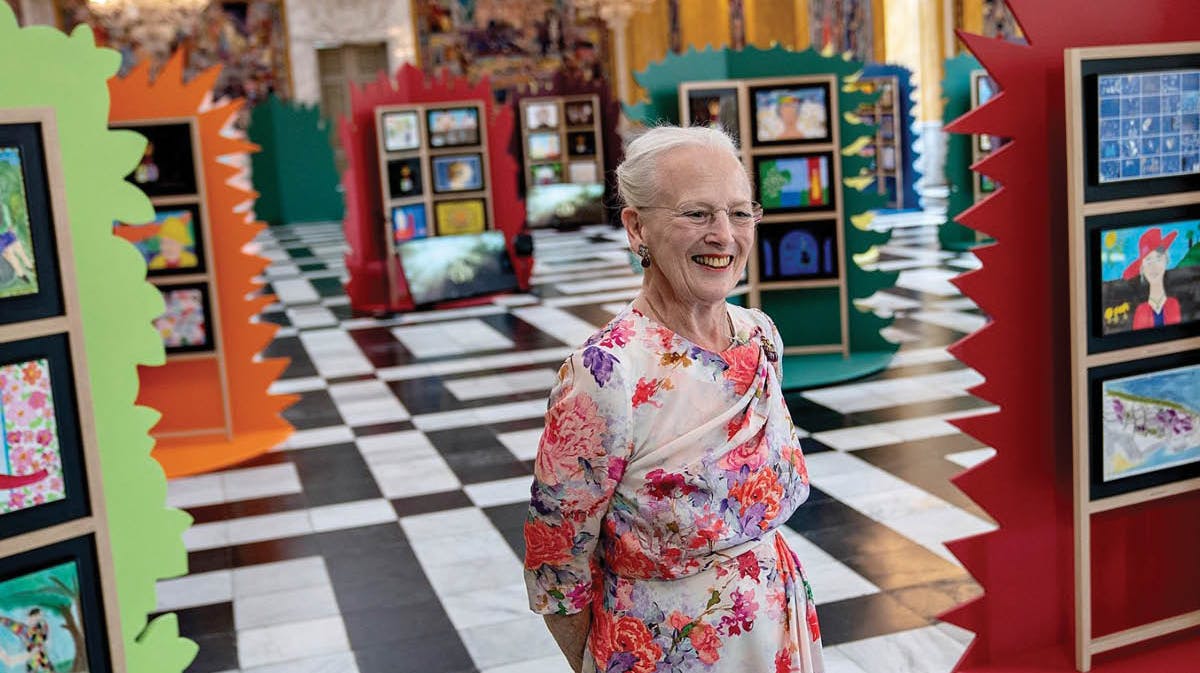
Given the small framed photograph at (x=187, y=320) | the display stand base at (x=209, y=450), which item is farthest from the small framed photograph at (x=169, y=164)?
the display stand base at (x=209, y=450)

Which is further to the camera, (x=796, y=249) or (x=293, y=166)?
(x=293, y=166)

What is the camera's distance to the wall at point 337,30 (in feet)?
94.5

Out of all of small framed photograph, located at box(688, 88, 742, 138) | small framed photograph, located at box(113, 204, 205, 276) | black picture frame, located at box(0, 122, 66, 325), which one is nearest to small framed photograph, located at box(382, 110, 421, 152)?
small framed photograph, located at box(688, 88, 742, 138)

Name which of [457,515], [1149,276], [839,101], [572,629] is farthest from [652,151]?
[839,101]

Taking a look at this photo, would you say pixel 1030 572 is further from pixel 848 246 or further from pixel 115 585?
pixel 848 246

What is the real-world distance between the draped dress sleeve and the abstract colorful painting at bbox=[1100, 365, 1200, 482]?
6.71 feet

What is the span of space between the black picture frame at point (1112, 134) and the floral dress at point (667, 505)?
5.42ft

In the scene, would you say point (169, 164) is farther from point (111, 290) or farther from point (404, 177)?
point (111, 290)

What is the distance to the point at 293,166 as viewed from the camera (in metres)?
23.7

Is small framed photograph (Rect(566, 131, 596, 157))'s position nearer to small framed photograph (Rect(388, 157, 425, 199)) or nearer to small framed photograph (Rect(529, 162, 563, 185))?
small framed photograph (Rect(529, 162, 563, 185))

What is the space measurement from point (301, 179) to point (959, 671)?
21171 mm

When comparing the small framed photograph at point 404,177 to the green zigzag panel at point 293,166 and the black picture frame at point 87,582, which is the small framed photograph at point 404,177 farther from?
the green zigzag panel at point 293,166

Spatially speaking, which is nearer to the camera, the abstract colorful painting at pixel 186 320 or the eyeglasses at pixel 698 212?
the eyeglasses at pixel 698 212

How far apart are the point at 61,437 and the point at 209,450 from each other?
5.12 meters
